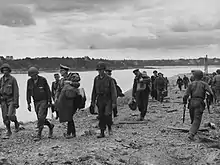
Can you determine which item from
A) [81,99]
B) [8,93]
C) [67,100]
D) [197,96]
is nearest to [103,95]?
[81,99]

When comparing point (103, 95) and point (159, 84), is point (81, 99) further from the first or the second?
point (159, 84)

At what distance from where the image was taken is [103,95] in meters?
10.1

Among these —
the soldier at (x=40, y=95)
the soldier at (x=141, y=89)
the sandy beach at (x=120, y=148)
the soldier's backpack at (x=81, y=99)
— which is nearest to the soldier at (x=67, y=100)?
the soldier's backpack at (x=81, y=99)

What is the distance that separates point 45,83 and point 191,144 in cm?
363

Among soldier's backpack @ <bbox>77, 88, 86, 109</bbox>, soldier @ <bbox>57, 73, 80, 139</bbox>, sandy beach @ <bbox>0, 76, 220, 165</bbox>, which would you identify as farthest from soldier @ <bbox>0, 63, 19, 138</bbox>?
soldier's backpack @ <bbox>77, 88, 86, 109</bbox>

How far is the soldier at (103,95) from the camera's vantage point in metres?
10.0

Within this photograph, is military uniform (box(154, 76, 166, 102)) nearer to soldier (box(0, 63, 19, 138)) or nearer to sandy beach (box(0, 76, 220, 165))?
sandy beach (box(0, 76, 220, 165))

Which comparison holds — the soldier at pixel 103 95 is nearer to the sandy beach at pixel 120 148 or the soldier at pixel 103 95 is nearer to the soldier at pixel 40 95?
the sandy beach at pixel 120 148

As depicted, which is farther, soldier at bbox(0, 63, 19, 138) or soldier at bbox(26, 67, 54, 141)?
soldier at bbox(0, 63, 19, 138)

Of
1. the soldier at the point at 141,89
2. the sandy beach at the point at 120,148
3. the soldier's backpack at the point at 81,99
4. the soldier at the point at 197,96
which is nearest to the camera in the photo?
the sandy beach at the point at 120,148

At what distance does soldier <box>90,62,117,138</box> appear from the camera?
10023 mm

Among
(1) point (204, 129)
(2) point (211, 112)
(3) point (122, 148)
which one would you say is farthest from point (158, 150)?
(2) point (211, 112)

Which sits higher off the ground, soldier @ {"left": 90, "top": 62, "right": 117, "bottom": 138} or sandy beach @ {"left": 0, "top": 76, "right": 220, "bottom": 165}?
soldier @ {"left": 90, "top": 62, "right": 117, "bottom": 138}

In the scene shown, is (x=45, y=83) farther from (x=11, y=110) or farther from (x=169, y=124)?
(x=169, y=124)
